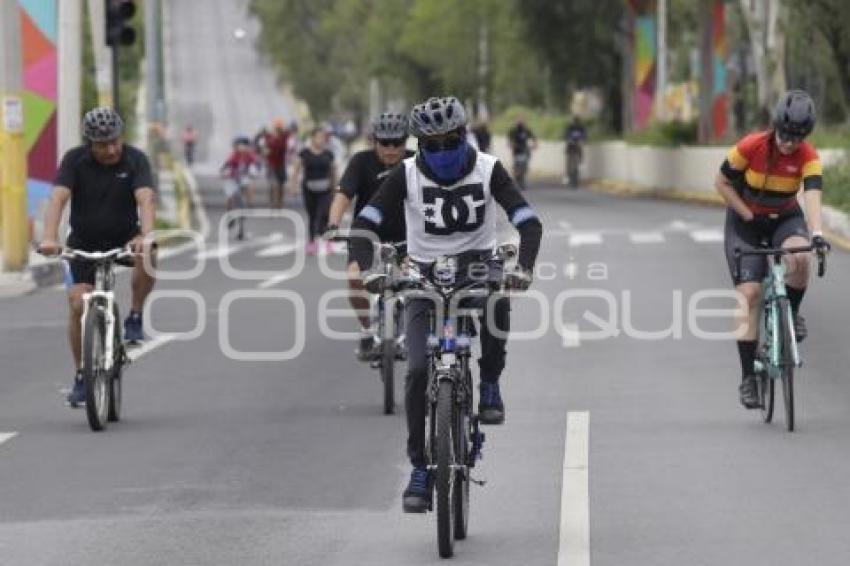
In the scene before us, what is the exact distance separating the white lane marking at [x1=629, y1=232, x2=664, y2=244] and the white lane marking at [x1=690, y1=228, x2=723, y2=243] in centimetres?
51

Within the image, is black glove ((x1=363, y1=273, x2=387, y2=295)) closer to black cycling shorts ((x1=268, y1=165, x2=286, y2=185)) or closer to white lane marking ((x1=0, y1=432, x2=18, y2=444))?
white lane marking ((x1=0, y1=432, x2=18, y2=444))

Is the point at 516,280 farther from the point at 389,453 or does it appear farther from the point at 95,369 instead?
the point at 95,369

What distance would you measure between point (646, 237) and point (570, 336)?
1590 cm

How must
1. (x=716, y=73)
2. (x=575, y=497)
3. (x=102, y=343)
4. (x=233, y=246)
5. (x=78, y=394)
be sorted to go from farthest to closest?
(x=716, y=73), (x=233, y=246), (x=78, y=394), (x=102, y=343), (x=575, y=497)

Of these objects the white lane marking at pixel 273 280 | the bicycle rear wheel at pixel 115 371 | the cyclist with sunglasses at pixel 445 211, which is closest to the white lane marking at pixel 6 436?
the bicycle rear wheel at pixel 115 371

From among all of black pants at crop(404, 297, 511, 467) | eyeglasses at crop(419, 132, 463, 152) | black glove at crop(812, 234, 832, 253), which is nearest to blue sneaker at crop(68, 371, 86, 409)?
black glove at crop(812, 234, 832, 253)

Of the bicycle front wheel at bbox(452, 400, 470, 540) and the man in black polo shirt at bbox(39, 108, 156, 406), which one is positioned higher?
the man in black polo shirt at bbox(39, 108, 156, 406)

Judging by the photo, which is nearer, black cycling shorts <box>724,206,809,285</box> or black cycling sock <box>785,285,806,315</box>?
black cycling shorts <box>724,206,809,285</box>

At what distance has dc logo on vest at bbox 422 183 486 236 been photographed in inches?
420

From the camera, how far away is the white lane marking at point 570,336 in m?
19.8

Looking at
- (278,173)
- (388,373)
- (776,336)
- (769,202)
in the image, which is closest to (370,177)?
(388,373)

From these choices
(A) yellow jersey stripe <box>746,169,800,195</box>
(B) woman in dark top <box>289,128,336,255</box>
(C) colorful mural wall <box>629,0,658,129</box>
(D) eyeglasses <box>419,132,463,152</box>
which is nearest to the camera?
(D) eyeglasses <box>419,132,463,152</box>

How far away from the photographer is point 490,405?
11047 mm

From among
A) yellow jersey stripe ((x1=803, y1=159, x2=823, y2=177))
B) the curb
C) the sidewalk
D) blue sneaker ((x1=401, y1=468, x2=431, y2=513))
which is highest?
yellow jersey stripe ((x1=803, y1=159, x2=823, y2=177))
